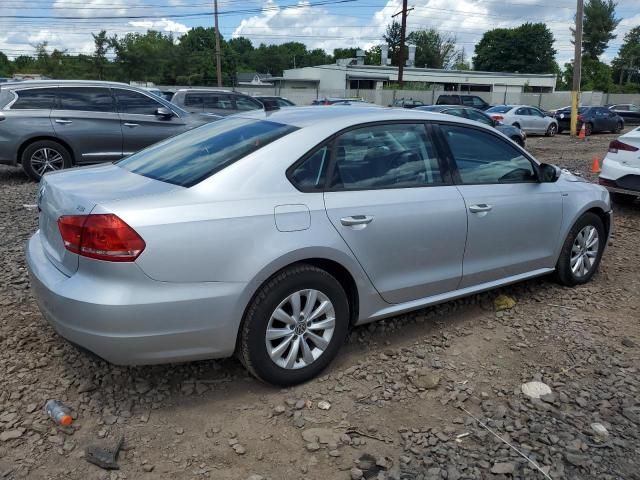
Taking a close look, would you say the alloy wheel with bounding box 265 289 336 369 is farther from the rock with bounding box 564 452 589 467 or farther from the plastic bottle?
the rock with bounding box 564 452 589 467

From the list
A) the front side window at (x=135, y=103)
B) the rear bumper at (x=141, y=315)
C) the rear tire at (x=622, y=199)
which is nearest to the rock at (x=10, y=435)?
the rear bumper at (x=141, y=315)

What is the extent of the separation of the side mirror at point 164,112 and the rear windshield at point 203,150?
20.3ft

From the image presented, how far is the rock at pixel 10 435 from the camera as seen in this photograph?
2.80m

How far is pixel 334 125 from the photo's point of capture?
347cm

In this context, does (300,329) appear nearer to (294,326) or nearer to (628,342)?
(294,326)

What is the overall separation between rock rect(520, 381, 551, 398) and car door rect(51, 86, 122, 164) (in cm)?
804

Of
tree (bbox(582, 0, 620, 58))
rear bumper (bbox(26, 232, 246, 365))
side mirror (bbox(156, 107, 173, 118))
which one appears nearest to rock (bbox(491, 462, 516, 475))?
rear bumper (bbox(26, 232, 246, 365))

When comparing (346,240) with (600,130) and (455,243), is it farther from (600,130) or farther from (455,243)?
(600,130)

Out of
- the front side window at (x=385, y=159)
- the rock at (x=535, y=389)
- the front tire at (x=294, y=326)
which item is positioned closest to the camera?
the front tire at (x=294, y=326)

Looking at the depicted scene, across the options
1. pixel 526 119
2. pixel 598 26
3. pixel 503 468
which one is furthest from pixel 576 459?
pixel 598 26

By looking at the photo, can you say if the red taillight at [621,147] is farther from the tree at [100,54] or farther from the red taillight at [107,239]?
the tree at [100,54]

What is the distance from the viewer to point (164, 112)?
32.4 feet

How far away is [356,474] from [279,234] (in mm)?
1234

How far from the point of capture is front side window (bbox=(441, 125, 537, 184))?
158 inches
